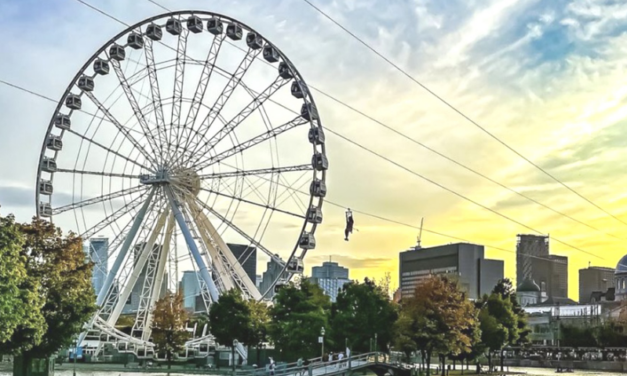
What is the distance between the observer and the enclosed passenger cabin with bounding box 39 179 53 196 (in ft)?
260

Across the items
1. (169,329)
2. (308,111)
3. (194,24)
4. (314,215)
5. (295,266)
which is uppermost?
(194,24)

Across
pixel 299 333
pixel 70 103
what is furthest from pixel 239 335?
pixel 70 103

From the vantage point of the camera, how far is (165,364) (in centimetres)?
9325

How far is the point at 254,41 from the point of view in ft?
247

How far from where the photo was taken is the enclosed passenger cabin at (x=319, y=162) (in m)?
76.0

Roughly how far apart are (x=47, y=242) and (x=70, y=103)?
28253mm

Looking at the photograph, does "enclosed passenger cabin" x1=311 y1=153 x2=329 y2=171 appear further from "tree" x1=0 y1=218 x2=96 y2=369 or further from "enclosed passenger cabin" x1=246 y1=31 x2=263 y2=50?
"tree" x1=0 y1=218 x2=96 y2=369

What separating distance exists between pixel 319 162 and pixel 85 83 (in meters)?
21.3

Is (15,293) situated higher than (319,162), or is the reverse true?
(319,162)

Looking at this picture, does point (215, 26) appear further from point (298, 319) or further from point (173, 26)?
point (298, 319)

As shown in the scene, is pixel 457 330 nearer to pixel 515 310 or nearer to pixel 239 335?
pixel 239 335

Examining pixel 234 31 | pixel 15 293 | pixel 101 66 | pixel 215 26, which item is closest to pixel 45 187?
pixel 101 66

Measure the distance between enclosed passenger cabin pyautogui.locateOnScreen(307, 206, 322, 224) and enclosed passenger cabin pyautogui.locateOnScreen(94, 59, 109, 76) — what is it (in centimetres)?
2113

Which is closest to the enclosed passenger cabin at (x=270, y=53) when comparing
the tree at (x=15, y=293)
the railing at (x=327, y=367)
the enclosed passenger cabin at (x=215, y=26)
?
the enclosed passenger cabin at (x=215, y=26)
